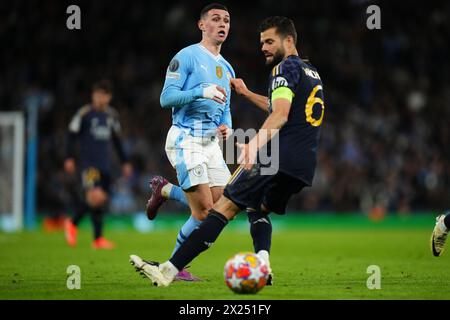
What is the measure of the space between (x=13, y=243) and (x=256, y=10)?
550 inches

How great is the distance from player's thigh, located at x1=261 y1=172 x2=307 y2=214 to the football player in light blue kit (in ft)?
2.47

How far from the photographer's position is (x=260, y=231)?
7422 millimetres

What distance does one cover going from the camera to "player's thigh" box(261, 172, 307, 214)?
6711 mm

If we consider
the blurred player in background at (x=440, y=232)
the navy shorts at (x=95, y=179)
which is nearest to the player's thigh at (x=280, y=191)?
the blurred player in background at (x=440, y=232)

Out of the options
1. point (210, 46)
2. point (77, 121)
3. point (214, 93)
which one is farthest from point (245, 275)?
point (77, 121)

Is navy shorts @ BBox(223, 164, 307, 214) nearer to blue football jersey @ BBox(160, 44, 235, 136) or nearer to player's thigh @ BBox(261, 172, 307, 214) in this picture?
player's thigh @ BBox(261, 172, 307, 214)

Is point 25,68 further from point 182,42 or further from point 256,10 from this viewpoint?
point 256,10

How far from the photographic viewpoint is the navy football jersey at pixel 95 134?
13.1m

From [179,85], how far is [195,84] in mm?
226

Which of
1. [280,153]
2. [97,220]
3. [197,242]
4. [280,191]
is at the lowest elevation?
[97,220]

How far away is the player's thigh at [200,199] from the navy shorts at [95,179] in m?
5.66

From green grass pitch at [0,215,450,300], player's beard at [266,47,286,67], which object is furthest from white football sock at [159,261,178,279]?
player's beard at [266,47,286,67]

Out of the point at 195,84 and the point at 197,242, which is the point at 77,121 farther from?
the point at 197,242

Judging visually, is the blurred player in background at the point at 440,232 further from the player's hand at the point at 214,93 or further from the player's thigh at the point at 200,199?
the player's hand at the point at 214,93
